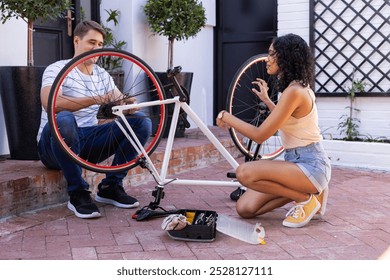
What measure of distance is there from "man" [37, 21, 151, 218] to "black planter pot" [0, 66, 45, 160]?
0.40 meters

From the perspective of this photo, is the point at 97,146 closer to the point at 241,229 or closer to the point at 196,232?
the point at 196,232

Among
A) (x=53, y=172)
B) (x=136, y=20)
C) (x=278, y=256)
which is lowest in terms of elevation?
(x=278, y=256)

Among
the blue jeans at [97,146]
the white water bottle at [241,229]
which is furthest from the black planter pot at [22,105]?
the white water bottle at [241,229]

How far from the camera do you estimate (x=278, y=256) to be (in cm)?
268

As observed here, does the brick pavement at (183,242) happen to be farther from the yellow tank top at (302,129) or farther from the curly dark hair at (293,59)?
the curly dark hair at (293,59)

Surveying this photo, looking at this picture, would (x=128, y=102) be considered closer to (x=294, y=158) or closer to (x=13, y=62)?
(x=294, y=158)

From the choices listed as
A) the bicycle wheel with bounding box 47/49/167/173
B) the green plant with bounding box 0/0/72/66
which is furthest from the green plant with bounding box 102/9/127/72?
the bicycle wheel with bounding box 47/49/167/173

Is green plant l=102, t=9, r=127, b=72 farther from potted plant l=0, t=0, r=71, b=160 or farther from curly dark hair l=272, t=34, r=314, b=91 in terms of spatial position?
curly dark hair l=272, t=34, r=314, b=91

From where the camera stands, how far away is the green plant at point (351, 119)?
5.42 m

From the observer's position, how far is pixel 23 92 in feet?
12.3

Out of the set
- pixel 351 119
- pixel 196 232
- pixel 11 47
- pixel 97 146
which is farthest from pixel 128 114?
pixel 351 119

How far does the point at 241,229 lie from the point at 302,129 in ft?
2.03

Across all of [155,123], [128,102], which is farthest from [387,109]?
[128,102]
